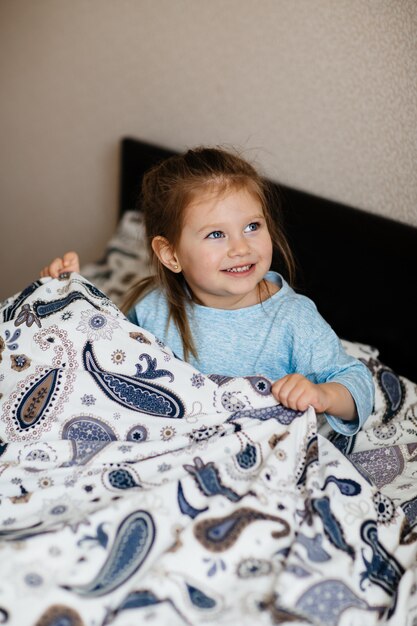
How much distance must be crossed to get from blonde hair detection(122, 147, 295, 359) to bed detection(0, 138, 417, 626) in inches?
6.2

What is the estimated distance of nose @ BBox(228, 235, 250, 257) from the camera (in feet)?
4.04

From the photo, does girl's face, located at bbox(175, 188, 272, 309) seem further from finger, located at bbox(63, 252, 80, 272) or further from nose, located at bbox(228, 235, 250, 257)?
finger, located at bbox(63, 252, 80, 272)

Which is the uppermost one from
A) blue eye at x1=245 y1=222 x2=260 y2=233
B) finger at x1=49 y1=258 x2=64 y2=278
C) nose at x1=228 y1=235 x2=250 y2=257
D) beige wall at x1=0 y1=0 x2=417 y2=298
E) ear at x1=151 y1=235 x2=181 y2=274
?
beige wall at x1=0 y1=0 x2=417 y2=298

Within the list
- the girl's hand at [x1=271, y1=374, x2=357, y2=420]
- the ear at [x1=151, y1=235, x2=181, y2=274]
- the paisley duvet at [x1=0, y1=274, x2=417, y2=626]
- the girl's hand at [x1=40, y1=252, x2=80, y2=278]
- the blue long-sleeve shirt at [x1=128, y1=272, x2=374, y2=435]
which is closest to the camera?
the paisley duvet at [x1=0, y1=274, x2=417, y2=626]

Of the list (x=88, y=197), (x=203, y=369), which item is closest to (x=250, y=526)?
(x=203, y=369)

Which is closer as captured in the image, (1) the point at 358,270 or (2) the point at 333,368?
(2) the point at 333,368

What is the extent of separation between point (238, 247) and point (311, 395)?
1.00ft

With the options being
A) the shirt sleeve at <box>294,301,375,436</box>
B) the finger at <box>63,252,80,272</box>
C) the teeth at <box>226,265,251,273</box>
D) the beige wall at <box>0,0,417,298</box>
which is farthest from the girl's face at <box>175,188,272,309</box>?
the beige wall at <box>0,0,417,298</box>

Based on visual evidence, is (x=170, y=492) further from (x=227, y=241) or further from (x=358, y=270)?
(x=358, y=270)

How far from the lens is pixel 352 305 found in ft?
5.18

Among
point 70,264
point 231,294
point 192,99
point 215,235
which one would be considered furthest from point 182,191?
point 192,99

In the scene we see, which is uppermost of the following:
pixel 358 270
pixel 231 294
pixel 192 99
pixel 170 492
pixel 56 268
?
pixel 192 99

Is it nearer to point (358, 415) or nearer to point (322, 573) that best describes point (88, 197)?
point (358, 415)

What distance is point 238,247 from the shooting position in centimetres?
123
